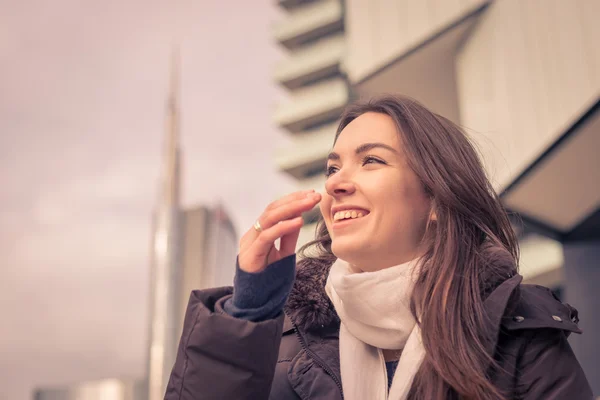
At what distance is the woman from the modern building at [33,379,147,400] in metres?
96.8

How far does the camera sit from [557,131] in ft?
20.0

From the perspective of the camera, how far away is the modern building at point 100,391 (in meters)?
92.4

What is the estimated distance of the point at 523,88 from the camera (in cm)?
686

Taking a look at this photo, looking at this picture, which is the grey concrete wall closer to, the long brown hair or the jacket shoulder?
the long brown hair

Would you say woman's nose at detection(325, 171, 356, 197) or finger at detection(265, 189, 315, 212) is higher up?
woman's nose at detection(325, 171, 356, 197)

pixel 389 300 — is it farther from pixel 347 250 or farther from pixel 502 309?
pixel 502 309

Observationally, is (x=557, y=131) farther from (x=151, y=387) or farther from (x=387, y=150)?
(x=151, y=387)

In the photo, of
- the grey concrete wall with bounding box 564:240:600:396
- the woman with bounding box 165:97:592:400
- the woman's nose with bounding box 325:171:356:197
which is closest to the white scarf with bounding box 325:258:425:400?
the woman with bounding box 165:97:592:400

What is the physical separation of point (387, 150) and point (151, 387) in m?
91.2

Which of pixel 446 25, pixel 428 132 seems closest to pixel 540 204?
pixel 446 25

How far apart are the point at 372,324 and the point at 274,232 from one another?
46 centimetres

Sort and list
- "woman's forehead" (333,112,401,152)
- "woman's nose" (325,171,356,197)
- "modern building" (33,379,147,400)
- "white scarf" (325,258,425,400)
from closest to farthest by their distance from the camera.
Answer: "white scarf" (325,258,425,400), "woman's nose" (325,171,356,197), "woman's forehead" (333,112,401,152), "modern building" (33,379,147,400)

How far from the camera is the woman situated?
1.55m

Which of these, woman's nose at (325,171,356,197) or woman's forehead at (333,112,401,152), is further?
woman's forehead at (333,112,401,152)
